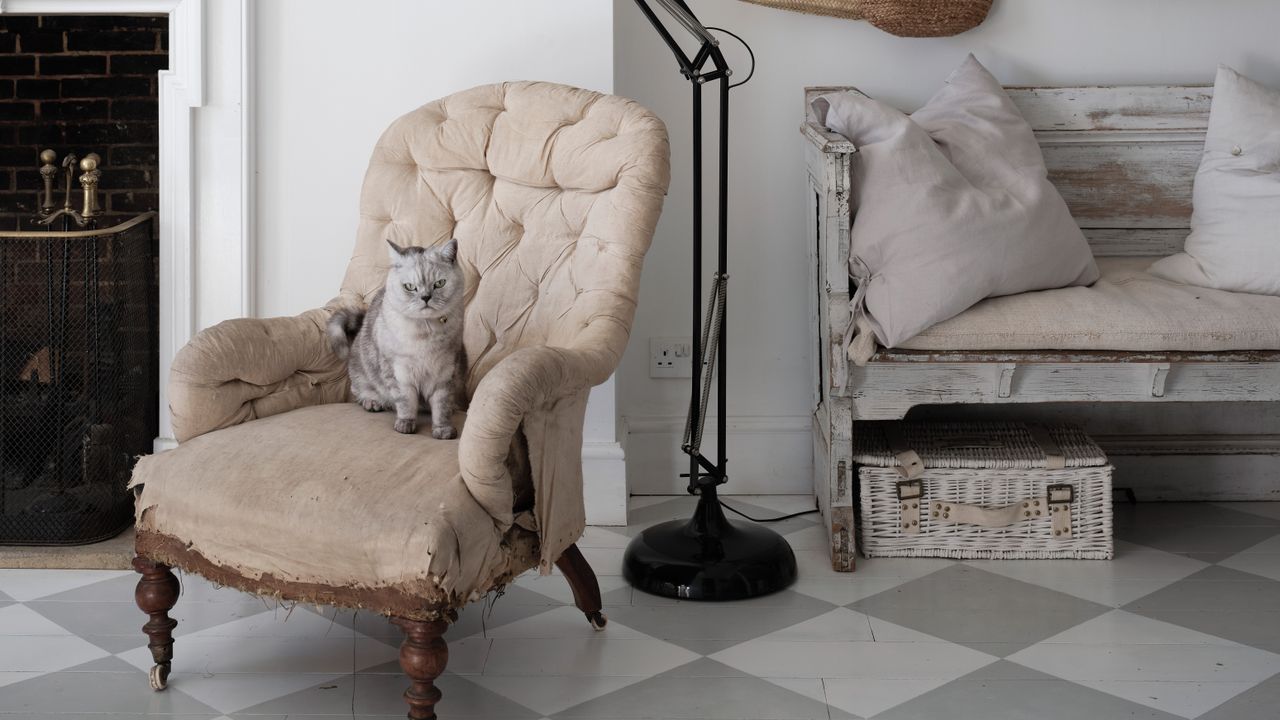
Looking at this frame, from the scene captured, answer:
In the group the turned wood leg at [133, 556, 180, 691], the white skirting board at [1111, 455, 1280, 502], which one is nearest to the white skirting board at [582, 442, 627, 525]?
the turned wood leg at [133, 556, 180, 691]

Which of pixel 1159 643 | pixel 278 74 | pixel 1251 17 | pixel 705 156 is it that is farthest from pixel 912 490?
pixel 278 74

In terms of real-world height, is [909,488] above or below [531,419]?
below

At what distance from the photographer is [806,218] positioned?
10.2 feet

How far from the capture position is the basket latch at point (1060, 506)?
8.64 ft

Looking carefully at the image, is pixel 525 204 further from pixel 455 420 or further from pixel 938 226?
pixel 938 226

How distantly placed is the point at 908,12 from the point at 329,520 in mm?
1979

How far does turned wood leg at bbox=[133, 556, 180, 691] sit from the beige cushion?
65 millimetres

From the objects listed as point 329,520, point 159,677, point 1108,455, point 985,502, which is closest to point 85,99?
point 159,677

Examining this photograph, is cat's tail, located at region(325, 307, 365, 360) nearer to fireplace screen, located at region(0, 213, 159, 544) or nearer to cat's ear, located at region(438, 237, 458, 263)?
cat's ear, located at region(438, 237, 458, 263)

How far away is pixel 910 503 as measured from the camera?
2.65 metres

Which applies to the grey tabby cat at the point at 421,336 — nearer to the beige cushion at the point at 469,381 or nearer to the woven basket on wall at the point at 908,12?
the beige cushion at the point at 469,381

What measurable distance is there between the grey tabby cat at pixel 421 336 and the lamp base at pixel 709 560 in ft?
1.99

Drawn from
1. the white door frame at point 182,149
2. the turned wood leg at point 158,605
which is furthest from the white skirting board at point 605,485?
the turned wood leg at point 158,605

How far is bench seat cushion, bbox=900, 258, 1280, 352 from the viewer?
8.09 ft
